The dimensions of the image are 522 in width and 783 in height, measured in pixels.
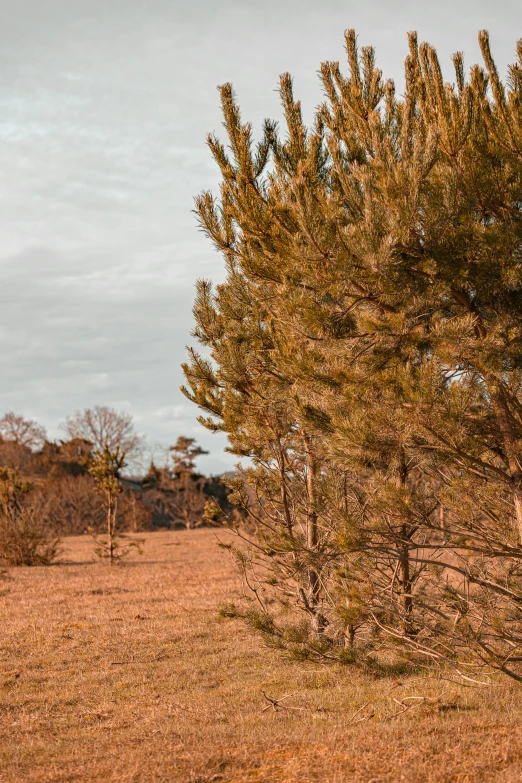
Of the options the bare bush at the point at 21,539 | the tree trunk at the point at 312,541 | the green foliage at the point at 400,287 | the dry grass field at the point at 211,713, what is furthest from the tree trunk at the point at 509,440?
the bare bush at the point at 21,539

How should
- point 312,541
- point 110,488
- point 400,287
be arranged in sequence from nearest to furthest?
1. point 400,287
2. point 312,541
3. point 110,488

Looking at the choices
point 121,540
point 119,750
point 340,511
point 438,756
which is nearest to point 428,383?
point 340,511

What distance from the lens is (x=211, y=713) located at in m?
6.56

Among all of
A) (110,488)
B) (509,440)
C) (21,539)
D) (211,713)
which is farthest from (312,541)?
(21,539)

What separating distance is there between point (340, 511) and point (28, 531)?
15694 millimetres

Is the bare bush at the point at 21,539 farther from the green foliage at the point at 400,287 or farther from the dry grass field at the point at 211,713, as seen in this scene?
the green foliage at the point at 400,287

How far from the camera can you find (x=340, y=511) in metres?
5.96

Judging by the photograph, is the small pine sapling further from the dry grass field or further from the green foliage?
the green foliage

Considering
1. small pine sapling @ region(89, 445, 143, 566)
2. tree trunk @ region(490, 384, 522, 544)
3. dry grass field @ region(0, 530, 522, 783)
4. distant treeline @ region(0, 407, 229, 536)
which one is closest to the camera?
dry grass field @ region(0, 530, 522, 783)

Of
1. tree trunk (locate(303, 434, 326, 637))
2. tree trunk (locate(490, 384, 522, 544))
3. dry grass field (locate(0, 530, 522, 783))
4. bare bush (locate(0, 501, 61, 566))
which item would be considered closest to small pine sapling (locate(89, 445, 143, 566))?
bare bush (locate(0, 501, 61, 566))

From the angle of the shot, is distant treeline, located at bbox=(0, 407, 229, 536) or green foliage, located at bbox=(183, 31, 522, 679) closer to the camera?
green foliage, located at bbox=(183, 31, 522, 679)

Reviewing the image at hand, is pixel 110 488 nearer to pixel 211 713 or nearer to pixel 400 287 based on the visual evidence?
pixel 211 713

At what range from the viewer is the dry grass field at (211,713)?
15.9 ft

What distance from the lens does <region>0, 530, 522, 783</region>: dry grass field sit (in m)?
4.84
